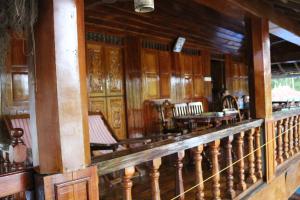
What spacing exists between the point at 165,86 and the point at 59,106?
15.3ft

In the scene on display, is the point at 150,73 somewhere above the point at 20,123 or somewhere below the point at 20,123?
above

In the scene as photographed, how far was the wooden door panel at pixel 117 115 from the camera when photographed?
15.9 ft

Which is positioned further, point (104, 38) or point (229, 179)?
point (104, 38)

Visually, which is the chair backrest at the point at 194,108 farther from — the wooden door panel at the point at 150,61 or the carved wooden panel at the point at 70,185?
the carved wooden panel at the point at 70,185

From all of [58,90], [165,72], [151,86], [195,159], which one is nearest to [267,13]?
[195,159]

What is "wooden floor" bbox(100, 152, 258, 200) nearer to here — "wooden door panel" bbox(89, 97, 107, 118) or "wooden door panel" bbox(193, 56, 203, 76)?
"wooden door panel" bbox(89, 97, 107, 118)

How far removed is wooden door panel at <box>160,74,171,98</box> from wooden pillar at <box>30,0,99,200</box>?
14.5ft

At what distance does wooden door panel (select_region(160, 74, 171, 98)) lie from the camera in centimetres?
587

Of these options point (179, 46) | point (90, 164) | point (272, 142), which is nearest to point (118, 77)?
point (179, 46)

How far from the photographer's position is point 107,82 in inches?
188

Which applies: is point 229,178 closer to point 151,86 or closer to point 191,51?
point 151,86

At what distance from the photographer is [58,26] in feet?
4.53

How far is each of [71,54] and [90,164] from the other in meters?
0.55

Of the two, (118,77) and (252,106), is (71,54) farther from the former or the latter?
(118,77)
